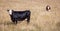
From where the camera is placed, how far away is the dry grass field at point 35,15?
16.0 feet

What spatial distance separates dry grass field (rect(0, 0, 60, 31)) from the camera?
489 cm

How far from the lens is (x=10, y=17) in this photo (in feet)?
17.0

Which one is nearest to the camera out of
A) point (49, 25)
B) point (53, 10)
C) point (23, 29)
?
point (23, 29)

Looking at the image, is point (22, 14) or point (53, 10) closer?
point (22, 14)

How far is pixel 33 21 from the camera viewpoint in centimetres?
523

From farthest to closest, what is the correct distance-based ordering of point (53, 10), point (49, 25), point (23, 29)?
1. point (53, 10)
2. point (49, 25)
3. point (23, 29)

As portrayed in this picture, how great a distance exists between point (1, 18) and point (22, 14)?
2.80ft

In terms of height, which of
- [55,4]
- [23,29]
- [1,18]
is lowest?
[23,29]

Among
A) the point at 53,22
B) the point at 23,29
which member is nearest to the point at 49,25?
the point at 53,22

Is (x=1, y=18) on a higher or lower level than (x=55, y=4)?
lower

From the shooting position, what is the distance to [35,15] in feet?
18.1

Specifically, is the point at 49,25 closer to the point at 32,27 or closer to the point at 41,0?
the point at 32,27

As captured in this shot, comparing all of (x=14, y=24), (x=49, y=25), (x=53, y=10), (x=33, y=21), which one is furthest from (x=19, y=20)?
(x=53, y=10)

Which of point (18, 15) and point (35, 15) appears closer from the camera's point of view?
point (18, 15)
